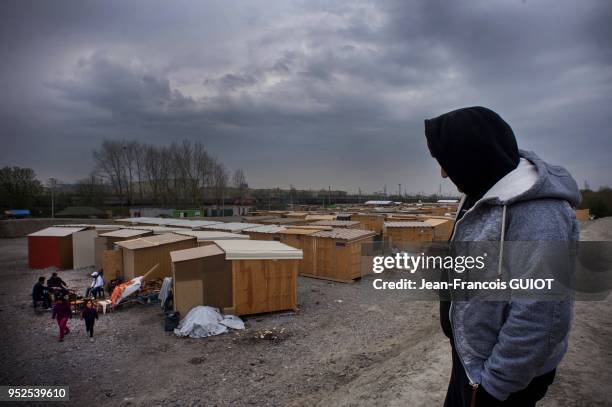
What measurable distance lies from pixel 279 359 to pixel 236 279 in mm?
2989

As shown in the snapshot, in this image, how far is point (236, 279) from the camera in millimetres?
9656

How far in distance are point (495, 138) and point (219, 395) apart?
6.10m

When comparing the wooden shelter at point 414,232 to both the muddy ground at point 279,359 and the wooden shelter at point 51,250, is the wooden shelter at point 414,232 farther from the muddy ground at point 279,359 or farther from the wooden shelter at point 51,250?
the wooden shelter at point 51,250

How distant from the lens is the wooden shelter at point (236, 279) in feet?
30.9

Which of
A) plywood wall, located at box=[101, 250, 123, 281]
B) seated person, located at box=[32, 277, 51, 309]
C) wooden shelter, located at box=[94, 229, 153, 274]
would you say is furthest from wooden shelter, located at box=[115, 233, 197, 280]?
seated person, located at box=[32, 277, 51, 309]

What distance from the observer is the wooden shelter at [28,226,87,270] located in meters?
17.4

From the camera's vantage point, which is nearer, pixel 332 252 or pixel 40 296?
pixel 40 296

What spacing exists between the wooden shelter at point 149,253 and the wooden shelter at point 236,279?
3.34 metres

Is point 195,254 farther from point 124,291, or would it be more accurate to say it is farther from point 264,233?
point 264,233

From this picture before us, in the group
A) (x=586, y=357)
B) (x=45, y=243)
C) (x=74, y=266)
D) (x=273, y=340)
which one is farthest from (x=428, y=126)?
(x=45, y=243)

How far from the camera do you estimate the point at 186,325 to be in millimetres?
8719

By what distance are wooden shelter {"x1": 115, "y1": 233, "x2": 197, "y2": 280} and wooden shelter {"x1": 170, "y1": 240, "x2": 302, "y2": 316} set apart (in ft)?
11.0

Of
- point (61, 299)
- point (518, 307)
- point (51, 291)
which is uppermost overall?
point (518, 307)

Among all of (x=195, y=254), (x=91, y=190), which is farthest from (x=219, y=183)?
(x=195, y=254)
